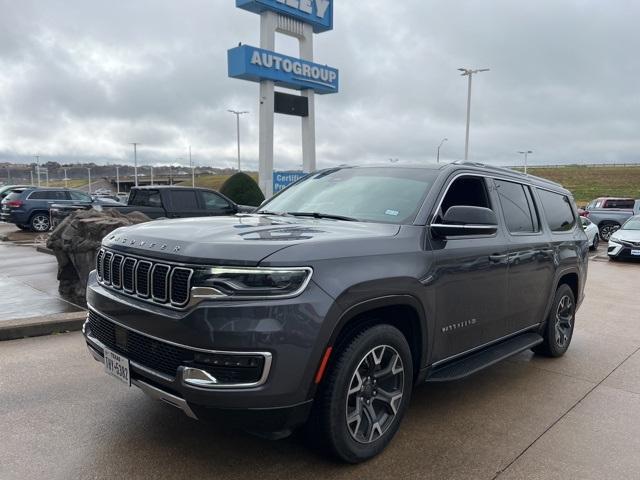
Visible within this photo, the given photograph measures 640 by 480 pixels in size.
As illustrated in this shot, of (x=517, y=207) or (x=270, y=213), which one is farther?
(x=517, y=207)

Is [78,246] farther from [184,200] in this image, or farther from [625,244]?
[625,244]

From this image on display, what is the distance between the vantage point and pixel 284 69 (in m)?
22.5

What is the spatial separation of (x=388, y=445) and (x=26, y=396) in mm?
2792

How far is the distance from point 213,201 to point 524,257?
10.2 meters

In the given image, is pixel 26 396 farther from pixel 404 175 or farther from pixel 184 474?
pixel 404 175

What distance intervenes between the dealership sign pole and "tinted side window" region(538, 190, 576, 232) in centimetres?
1715

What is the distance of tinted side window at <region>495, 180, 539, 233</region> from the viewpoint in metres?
4.60

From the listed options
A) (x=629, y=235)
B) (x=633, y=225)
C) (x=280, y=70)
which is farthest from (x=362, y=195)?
(x=280, y=70)

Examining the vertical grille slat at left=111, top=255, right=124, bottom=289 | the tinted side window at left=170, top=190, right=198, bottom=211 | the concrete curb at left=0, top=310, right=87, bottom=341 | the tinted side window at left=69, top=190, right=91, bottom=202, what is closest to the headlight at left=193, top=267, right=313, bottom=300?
the vertical grille slat at left=111, top=255, right=124, bottom=289

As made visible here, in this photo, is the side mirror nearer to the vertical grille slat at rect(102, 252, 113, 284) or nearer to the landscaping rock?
the vertical grille slat at rect(102, 252, 113, 284)

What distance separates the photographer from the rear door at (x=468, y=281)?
3625mm

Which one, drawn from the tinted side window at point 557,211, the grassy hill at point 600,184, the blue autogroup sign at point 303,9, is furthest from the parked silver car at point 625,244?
the grassy hill at point 600,184

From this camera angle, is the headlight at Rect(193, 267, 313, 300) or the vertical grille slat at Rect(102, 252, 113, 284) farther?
the vertical grille slat at Rect(102, 252, 113, 284)

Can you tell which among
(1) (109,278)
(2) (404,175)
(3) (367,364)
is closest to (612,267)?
(2) (404,175)
